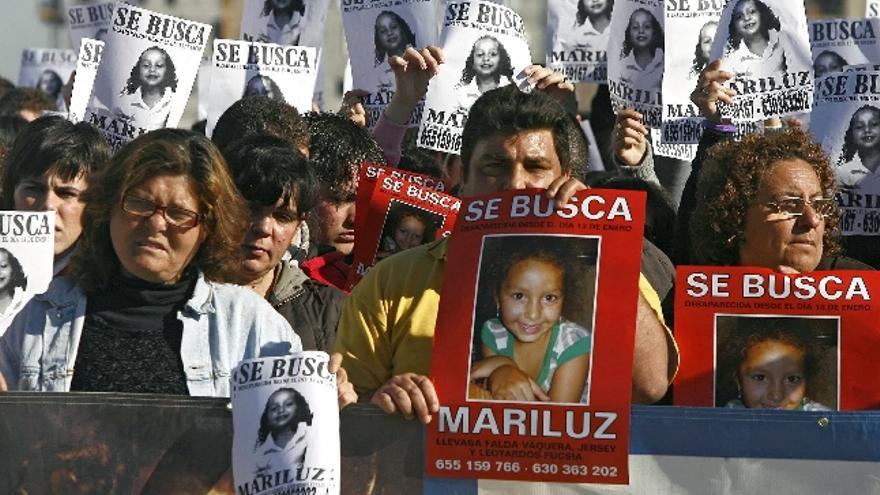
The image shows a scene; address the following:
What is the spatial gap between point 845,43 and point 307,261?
102 inches

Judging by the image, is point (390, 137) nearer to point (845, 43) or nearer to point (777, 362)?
point (845, 43)

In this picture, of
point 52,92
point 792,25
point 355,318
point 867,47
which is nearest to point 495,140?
point 355,318

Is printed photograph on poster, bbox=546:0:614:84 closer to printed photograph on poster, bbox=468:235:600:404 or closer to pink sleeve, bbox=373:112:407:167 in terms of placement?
pink sleeve, bbox=373:112:407:167

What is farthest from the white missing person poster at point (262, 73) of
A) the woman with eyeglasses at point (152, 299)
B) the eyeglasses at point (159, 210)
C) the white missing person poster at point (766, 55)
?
the eyeglasses at point (159, 210)

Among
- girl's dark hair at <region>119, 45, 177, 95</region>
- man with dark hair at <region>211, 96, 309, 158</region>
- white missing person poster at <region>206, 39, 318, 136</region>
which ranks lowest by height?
man with dark hair at <region>211, 96, 309, 158</region>

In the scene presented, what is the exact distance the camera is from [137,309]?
4371 millimetres

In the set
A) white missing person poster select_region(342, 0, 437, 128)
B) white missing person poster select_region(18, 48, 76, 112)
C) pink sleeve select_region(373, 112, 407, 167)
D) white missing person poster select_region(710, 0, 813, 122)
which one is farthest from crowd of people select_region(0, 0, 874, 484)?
white missing person poster select_region(18, 48, 76, 112)

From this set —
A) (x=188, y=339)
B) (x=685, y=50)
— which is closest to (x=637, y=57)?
(x=685, y=50)

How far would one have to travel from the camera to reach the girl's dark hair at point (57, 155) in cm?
577

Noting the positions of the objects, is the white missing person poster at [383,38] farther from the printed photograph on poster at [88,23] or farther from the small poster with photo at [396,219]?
the printed photograph on poster at [88,23]

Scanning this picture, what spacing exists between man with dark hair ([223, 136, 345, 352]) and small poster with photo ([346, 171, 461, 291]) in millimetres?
380

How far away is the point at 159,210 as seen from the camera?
14.5 feet

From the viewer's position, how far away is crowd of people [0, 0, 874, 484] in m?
4.21

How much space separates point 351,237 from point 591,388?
2323 millimetres
